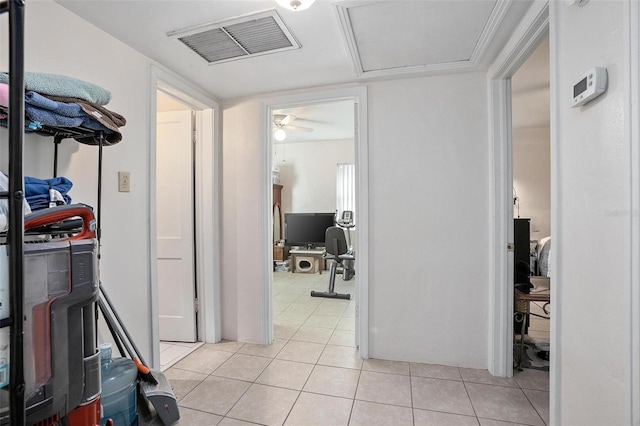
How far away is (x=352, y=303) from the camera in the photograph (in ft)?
12.5

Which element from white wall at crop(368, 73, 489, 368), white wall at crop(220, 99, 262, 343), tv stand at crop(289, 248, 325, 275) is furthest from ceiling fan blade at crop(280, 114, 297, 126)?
tv stand at crop(289, 248, 325, 275)

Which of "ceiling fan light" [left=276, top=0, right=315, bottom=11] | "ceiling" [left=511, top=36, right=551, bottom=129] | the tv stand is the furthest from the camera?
the tv stand

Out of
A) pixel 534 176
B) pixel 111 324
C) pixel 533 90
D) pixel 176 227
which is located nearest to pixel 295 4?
pixel 111 324

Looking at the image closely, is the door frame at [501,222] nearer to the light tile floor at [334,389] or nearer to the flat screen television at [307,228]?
the light tile floor at [334,389]

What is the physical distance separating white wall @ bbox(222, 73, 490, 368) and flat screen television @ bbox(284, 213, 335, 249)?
2895 mm

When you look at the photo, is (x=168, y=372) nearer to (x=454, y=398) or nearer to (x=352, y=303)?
(x=454, y=398)

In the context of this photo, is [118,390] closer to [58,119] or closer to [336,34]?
[58,119]

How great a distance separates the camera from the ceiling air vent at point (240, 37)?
1.61 metres

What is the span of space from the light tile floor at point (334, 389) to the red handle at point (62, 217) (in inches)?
49.9

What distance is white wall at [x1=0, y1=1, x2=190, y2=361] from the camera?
4.56 feet

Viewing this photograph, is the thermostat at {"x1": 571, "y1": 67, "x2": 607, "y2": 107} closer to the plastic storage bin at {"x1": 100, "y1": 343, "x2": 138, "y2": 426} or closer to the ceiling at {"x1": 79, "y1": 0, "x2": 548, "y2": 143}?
the ceiling at {"x1": 79, "y1": 0, "x2": 548, "y2": 143}

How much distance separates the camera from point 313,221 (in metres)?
5.24

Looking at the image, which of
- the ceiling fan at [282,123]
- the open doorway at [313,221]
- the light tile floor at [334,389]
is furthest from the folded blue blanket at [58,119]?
the ceiling fan at [282,123]

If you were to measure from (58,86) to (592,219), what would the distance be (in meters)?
2.12
